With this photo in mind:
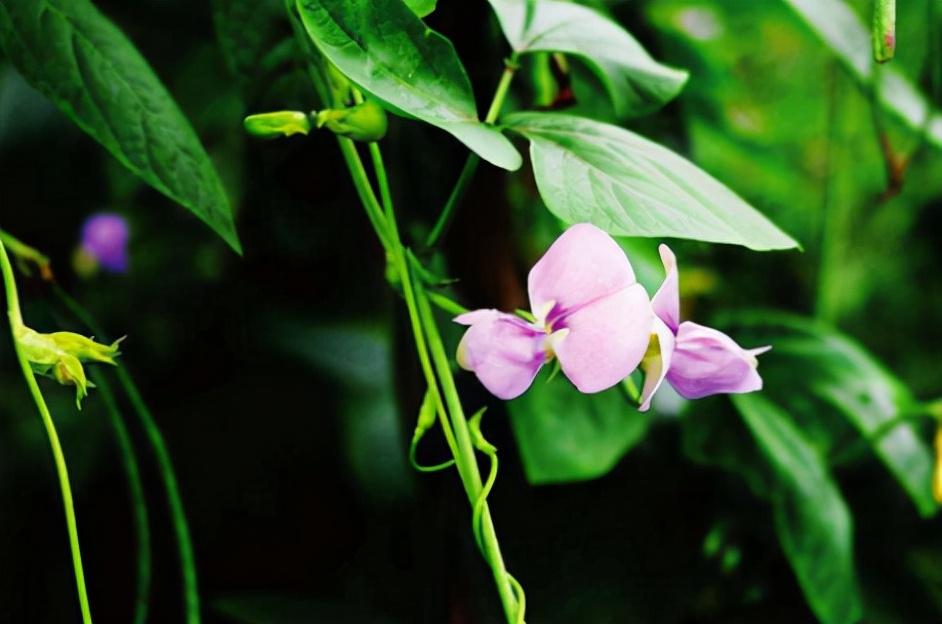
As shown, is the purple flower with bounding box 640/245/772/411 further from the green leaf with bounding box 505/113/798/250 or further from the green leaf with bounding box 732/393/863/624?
the green leaf with bounding box 732/393/863/624

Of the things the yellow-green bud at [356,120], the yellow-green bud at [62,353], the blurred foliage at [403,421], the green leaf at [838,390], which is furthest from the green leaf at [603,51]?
the green leaf at [838,390]

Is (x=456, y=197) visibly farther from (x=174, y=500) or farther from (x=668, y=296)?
(x=174, y=500)

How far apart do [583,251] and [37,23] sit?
0.29m

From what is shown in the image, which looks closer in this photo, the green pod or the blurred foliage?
the green pod

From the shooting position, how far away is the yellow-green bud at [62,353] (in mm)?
350

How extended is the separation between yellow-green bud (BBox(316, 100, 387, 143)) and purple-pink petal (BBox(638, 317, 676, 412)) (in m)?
0.15

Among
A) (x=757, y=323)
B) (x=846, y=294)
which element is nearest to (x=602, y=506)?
(x=757, y=323)

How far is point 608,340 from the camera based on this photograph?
1.10ft

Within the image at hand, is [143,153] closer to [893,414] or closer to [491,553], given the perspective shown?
[491,553]

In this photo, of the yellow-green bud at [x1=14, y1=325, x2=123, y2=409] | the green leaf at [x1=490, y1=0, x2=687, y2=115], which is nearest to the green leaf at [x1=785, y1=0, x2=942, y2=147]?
the green leaf at [x1=490, y1=0, x2=687, y2=115]

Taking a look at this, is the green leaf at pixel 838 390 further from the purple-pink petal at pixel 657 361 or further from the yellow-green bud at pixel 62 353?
the yellow-green bud at pixel 62 353

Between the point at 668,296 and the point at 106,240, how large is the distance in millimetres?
747

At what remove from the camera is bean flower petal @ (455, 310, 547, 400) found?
35 centimetres

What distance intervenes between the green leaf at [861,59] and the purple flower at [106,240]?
69cm
